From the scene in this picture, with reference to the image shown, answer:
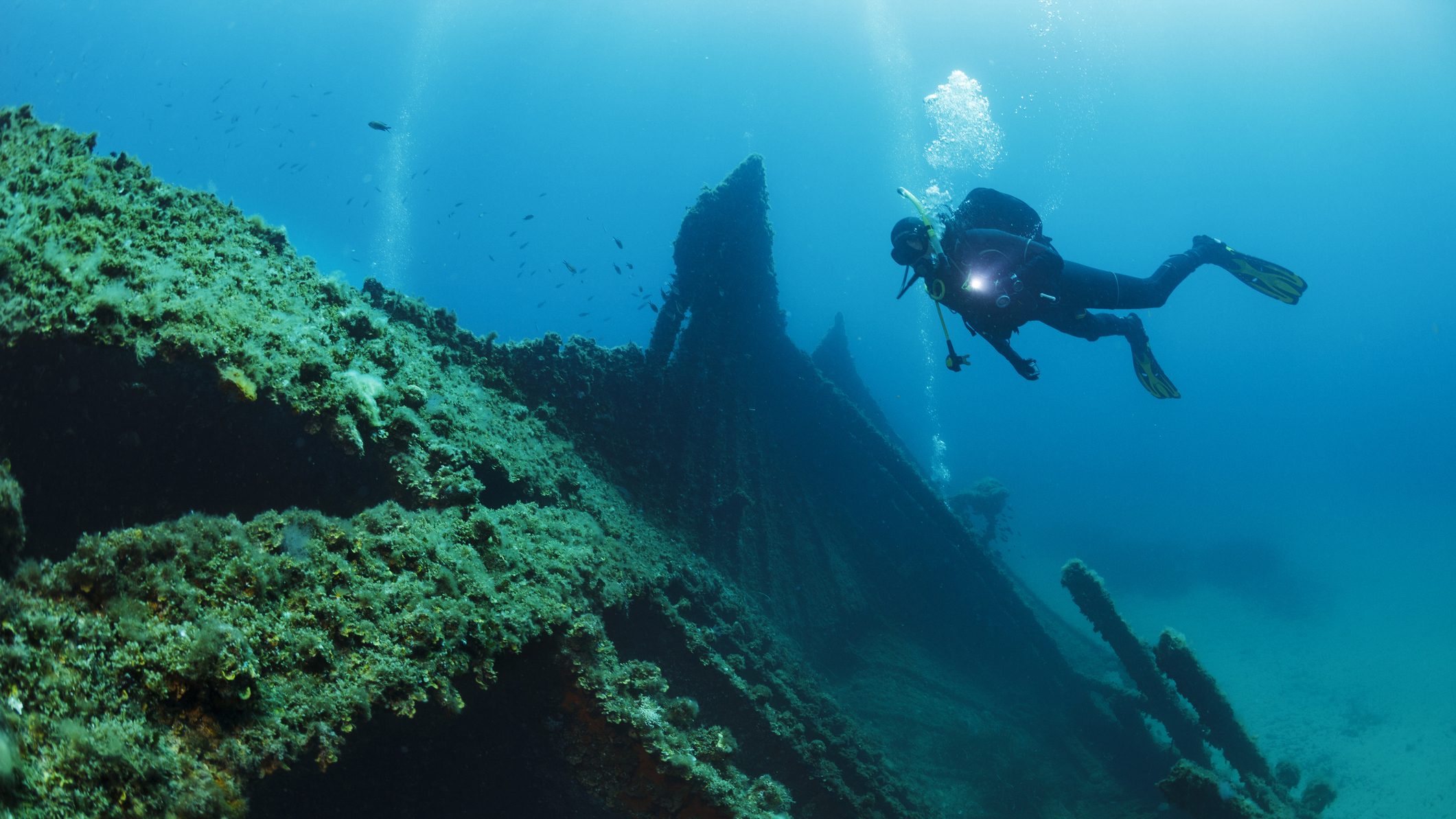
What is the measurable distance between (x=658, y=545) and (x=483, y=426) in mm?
2146

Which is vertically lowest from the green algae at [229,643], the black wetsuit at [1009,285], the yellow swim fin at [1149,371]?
the green algae at [229,643]

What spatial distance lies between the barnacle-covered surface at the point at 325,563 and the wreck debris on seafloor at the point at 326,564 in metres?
0.01

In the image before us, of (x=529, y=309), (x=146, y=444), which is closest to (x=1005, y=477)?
(x=146, y=444)

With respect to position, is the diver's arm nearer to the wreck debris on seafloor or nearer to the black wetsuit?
the black wetsuit

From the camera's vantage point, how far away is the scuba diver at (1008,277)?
6.62 meters

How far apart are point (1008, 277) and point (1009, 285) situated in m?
0.08

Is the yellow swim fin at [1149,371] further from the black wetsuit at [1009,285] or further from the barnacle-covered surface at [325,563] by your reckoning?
the barnacle-covered surface at [325,563]

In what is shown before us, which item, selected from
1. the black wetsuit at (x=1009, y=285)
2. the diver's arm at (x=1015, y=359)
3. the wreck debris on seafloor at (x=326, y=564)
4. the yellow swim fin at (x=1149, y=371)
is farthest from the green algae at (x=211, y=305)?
the yellow swim fin at (x=1149, y=371)

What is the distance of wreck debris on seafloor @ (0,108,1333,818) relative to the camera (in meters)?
1.79

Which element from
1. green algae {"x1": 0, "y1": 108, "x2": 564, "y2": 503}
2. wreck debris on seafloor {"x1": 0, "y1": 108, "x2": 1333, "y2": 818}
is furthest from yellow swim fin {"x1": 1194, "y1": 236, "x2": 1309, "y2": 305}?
green algae {"x1": 0, "y1": 108, "x2": 564, "y2": 503}

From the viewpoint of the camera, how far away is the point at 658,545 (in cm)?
605

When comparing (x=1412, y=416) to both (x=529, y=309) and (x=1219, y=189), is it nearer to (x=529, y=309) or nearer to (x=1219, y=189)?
(x=1219, y=189)

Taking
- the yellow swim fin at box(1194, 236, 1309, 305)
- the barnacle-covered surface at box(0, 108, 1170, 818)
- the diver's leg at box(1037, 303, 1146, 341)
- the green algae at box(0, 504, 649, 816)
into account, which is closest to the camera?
the green algae at box(0, 504, 649, 816)

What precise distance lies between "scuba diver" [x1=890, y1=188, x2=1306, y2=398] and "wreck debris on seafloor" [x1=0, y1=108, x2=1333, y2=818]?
3886mm
